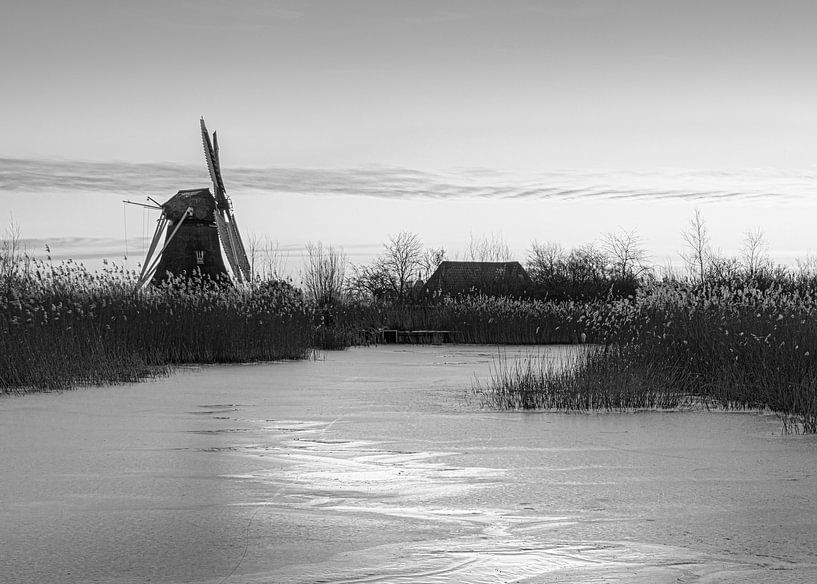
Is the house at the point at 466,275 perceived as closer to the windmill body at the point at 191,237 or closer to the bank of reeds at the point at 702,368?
the windmill body at the point at 191,237

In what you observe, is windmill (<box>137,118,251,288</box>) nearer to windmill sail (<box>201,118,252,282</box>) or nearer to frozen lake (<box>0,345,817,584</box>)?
windmill sail (<box>201,118,252,282</box>)

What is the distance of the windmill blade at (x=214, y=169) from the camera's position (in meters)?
28.4

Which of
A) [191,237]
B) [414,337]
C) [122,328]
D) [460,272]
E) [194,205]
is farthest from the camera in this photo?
[460,272]

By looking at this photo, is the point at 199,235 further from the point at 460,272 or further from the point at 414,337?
the point at 460,272

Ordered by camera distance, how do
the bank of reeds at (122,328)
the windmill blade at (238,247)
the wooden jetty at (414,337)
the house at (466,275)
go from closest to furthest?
the bank of reeds at (122,328) < the wooden jetty at (414,337) < the windmill blade at (238,247) < the house at (466,275)

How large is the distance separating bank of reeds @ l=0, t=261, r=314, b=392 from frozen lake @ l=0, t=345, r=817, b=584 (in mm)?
→ 1940

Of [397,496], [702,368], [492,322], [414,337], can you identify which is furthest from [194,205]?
[397,496]

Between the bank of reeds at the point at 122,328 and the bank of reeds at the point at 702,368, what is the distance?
174 inches

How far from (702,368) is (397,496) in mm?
5988

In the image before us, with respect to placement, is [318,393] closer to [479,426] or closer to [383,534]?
[479,426]

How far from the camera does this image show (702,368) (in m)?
9.81

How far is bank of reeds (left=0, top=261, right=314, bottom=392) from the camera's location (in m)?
10.2

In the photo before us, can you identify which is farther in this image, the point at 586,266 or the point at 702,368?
the point at 586,266

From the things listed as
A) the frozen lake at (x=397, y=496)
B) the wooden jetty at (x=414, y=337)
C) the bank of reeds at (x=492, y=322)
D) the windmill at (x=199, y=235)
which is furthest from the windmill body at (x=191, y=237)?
the frozen lake at (x=397, y=496)
